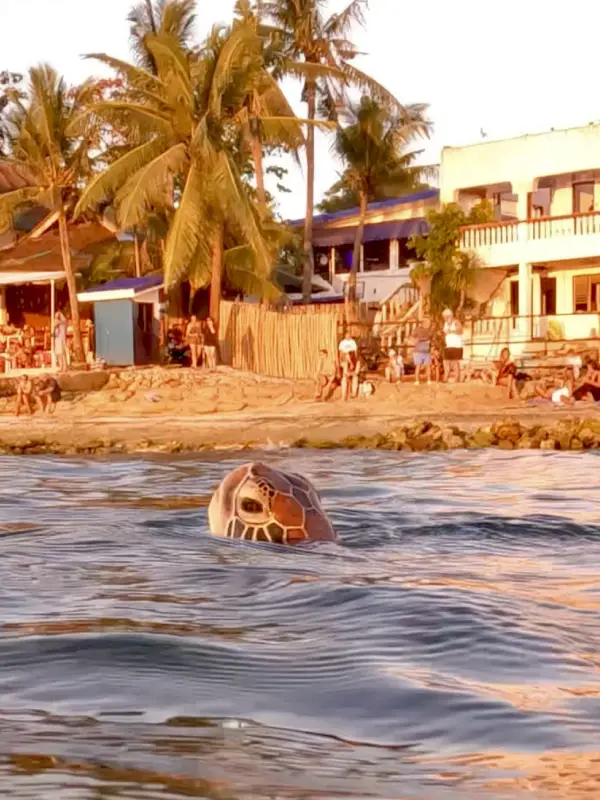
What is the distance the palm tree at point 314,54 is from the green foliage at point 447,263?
4.95 m

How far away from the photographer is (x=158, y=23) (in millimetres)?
34656

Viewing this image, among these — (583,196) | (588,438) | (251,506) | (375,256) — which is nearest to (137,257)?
(375,256)

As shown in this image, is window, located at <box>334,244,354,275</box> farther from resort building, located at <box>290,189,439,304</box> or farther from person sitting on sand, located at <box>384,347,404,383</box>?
person sitting on sand, located at <box>384,347,404,383</box>

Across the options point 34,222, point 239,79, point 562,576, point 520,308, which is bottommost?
point 562,576

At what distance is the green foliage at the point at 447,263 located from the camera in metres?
31.3

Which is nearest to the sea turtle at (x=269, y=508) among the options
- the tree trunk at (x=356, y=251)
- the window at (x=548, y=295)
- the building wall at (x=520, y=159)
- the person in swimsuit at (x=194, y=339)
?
the person in swimsuit at (x=194, y=339)

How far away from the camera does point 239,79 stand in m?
28.6

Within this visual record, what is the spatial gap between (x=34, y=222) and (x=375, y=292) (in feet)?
32.4

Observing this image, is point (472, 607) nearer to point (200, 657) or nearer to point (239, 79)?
point (200, 657)

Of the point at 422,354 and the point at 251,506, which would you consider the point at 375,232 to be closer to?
the point at 422,354

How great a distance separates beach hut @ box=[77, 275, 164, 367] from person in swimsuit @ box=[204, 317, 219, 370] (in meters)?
2.70

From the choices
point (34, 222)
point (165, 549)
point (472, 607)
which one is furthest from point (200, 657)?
point (34, 222)

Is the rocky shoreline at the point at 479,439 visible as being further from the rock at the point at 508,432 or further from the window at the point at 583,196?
the window at the point at 583,196

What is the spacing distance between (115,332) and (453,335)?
29.5 ft
